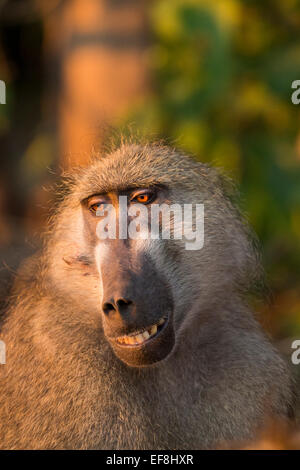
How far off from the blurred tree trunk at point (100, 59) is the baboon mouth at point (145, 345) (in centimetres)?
433

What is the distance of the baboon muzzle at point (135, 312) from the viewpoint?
8.07 feet

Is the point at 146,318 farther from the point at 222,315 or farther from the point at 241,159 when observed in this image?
the point at 241,159

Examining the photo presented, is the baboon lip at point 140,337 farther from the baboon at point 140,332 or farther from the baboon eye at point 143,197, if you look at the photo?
the baboon eye at point 143,197

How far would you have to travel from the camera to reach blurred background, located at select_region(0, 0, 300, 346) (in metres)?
5.34

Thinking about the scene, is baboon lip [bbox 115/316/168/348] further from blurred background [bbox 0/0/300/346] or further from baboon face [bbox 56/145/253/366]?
blurred background [bbox 0/0/300/346]

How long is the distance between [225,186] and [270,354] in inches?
28.3

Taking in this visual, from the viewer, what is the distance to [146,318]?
8.14ft

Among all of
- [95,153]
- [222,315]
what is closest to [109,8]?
[95,153]

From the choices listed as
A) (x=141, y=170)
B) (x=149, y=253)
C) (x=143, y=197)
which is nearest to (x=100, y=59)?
(x=141, y=170)

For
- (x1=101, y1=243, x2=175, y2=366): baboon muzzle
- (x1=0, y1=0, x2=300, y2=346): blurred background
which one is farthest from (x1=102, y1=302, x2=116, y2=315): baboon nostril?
(x1=0, y1=0, x2=300, y2=346): blurred background

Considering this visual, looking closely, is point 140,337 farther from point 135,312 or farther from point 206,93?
point 206,93

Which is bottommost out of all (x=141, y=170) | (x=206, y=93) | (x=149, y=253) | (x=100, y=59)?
(x=149, y=253)

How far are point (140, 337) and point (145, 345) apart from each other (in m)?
0.03

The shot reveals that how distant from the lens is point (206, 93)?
5.49 m
